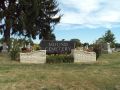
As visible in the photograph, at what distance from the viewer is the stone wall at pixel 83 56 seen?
1080 inches

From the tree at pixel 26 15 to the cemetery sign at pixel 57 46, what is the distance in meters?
12.1

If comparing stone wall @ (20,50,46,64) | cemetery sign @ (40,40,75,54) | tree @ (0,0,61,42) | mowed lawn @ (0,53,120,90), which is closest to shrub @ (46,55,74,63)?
stone wall @ (20,50,46,64)

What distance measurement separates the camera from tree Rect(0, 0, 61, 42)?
42438 millimetres

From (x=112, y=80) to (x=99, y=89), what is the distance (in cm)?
156

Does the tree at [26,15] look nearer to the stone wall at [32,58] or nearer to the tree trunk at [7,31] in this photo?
the tree trunk at [7,31]

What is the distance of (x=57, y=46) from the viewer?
30.6 m

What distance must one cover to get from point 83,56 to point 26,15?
55.0 feet

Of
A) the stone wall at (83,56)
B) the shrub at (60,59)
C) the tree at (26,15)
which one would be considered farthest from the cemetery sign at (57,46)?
the tree at (26,15)

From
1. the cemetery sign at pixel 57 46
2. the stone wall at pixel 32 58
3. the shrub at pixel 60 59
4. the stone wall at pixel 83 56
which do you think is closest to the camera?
the shrub at pixel 60 59

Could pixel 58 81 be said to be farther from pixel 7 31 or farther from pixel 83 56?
pixel 7 31

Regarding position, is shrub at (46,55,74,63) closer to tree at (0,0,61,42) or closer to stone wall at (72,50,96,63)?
stone wall at (72,50,96,63)

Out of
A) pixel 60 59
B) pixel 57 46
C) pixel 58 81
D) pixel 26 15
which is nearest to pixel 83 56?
pixel 60 59

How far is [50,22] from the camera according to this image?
50.3m

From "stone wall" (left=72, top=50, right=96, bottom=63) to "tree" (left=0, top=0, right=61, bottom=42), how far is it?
15.7 m
